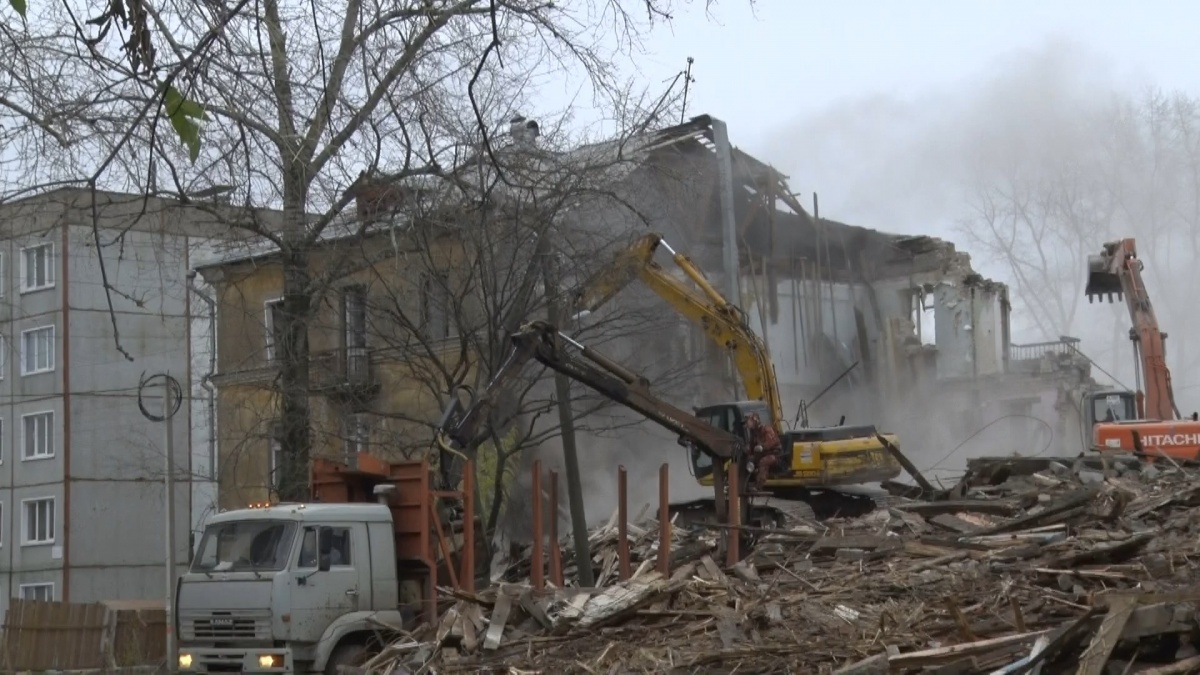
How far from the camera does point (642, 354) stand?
28.7 metres

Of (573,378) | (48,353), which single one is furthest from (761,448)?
(48,353)

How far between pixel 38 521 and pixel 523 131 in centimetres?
3062

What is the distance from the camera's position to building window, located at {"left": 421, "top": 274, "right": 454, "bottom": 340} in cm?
2223

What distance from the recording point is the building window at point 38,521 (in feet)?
147

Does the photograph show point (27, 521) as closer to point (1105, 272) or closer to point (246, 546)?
point (246, 546)

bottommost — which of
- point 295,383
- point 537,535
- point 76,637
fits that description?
point 76,637

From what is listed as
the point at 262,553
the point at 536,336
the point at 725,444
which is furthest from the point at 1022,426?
the point at 262,553

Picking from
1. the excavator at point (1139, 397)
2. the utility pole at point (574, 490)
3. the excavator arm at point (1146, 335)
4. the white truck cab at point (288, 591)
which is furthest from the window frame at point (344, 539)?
the excavator arm at point (1146, 335)

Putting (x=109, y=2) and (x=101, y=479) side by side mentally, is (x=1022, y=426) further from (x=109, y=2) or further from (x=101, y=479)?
(x=109, y=2)

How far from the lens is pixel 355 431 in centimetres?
2520

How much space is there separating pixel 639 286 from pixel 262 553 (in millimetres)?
12371

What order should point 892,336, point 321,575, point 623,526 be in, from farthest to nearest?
point 892,336 → point 623,526 → point 321,575

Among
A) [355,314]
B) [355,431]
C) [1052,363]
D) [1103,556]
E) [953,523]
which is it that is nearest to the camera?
[1103,556]

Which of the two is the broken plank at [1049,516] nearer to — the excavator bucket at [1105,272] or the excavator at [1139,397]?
the excavator at [1139,397]
